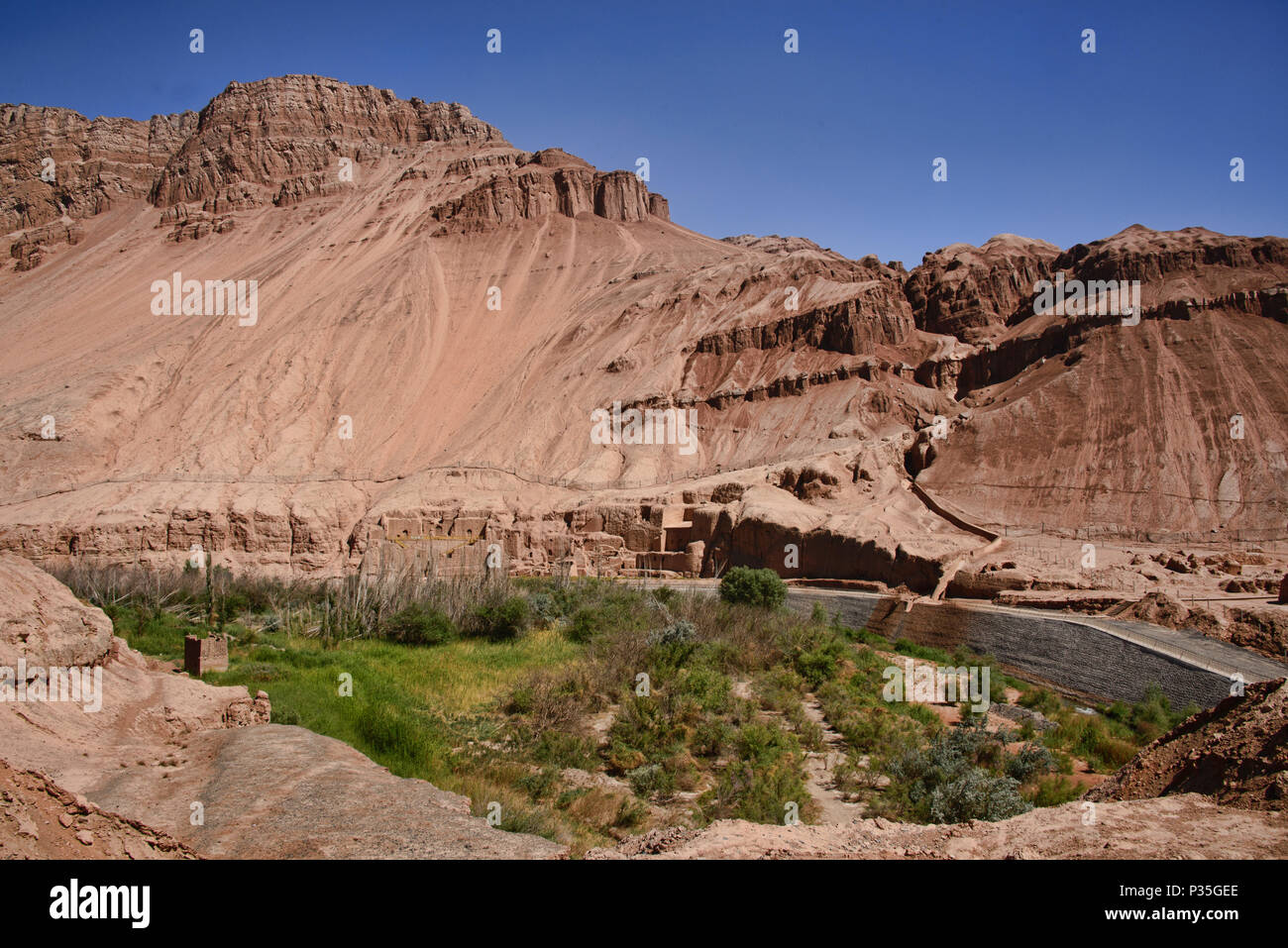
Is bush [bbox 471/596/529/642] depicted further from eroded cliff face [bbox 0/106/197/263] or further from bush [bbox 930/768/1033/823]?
eroded cliff face [bbox 0/106/197/263]

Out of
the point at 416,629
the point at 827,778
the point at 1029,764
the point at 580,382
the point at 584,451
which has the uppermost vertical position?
the point at 580,382

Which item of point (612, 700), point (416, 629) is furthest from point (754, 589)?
point (612, 700)

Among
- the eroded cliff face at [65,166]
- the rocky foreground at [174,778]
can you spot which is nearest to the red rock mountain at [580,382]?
the eroded cliff face at [65,166]

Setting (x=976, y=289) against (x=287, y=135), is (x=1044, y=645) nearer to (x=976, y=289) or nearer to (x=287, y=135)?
(x=976, y=289)

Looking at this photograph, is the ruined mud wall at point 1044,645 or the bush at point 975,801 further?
the ruined mud wall at point 1044,645

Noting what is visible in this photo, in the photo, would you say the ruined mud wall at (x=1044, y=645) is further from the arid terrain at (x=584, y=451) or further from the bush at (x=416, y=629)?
the bush at (x=416, y=629)
